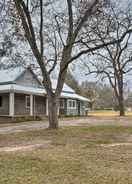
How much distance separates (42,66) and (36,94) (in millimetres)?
16214

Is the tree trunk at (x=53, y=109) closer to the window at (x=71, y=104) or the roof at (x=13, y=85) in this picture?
the roof at (x=13, y=85)

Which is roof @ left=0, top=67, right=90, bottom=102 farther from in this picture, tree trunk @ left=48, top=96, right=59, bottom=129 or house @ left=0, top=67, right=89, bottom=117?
tree trunk @ left=48, top=96, right=59, bottom=129

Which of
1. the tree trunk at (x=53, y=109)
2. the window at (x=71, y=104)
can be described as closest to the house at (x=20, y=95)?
the window at (x=71, y=104)

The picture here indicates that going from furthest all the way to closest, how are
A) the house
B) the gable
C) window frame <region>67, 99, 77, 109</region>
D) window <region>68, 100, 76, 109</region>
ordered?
window <region>68, 100, 76, 109</region>
window frame <region>67, 99, 77, 109</region>
the gable
the house

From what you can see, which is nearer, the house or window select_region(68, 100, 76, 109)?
the house

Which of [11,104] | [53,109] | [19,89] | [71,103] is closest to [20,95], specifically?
[19,89]

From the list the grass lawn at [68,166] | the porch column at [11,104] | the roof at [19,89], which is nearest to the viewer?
the grass lawn at [68,166]

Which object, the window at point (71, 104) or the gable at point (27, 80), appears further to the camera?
the window at point (71, 104)

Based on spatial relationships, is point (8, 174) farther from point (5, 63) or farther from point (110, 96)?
point (110, 96)

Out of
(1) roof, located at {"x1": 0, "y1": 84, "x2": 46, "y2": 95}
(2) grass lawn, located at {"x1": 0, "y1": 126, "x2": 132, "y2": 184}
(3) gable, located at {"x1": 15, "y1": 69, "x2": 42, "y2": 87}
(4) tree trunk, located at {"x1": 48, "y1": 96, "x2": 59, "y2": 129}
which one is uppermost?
(3) gable, located at {"x1": 15, "y1": 69, "x2": 42, "y2": 87}

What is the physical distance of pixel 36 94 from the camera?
33125 millimetres

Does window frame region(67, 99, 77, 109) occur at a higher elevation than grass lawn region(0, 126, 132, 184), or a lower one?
higher

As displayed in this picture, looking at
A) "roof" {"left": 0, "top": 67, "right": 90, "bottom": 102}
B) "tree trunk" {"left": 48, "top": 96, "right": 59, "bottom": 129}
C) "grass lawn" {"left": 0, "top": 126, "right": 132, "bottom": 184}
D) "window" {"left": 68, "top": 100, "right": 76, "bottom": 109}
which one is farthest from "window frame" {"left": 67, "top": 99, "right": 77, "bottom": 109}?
"grass lawn" {"left": 0, "top": 126, "right": 132, "bottom": 184}

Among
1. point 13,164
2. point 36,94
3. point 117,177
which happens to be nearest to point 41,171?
point 13,164
